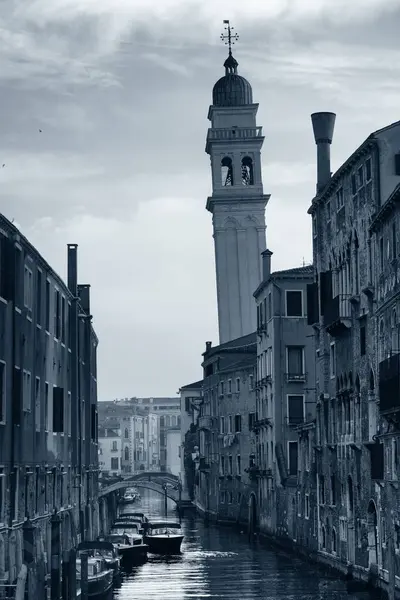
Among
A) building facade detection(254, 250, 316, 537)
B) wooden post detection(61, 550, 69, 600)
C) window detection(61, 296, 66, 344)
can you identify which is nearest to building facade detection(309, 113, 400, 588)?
wooden post detection(61, 550, 69, 600)

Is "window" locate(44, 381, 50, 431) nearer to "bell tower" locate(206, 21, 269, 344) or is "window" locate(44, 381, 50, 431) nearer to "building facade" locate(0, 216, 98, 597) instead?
"building facade" locate(0, 216, 98, 597)

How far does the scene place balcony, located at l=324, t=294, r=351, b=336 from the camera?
41.0 meters

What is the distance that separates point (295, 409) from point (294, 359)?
2541 mm

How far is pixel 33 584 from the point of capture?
93.5ft

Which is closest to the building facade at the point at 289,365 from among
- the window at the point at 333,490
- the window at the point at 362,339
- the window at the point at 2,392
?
the window at the point at 333,490

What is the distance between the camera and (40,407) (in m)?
38.7

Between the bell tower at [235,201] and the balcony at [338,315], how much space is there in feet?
181

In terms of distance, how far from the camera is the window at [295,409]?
64125 mm

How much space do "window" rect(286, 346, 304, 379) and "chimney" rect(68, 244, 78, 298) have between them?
15633 mm

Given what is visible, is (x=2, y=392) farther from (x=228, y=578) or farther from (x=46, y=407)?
(x=228, y=578)

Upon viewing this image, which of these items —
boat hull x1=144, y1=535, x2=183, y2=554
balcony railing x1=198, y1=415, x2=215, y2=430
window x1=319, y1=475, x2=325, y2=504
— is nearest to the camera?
window x1=319, y1=475, x2=325, y2=504

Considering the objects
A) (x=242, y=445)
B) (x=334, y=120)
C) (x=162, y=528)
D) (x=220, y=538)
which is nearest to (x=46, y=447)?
(x=334, y=120)

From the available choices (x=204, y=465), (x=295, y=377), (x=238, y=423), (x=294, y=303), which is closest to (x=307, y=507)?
(x=295, y=377)

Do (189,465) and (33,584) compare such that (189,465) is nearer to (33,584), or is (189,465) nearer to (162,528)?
(162,528)
